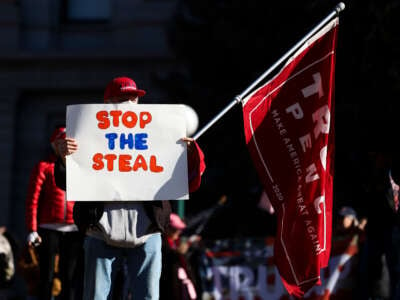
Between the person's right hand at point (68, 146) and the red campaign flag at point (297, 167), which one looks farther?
the red campaign flag at point (297, 167)

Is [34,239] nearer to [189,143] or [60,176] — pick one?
[60,176]

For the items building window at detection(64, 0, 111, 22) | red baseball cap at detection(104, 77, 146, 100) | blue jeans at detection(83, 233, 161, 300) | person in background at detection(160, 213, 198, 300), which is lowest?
blue jeans at detection(83, 233, 161, 300)

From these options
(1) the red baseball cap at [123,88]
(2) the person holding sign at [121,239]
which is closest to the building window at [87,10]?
(1) the red baseball cap at [123,88]

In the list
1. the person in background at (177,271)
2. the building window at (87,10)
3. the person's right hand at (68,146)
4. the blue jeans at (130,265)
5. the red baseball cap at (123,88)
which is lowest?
the blue jeans at (130,265)

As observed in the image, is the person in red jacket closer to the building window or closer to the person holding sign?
the person holding sign

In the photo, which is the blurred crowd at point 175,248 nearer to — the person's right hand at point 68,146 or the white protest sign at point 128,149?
the white protest sign at point 128,149

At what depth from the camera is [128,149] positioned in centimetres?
641

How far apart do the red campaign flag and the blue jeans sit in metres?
1.08

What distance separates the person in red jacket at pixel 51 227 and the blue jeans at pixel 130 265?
70.4 inches

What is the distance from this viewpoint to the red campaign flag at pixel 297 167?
22.6 feet

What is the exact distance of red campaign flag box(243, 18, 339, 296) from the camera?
6.89 meters

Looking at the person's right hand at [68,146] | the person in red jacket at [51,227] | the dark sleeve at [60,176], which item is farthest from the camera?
the person in red jacket at [51,227]

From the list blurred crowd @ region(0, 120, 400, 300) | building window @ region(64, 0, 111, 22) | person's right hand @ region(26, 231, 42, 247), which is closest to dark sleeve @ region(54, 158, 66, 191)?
blurred crowd @ region(0, 120, 400, 300)

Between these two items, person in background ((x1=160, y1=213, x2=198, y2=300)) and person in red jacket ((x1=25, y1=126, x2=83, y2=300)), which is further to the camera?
person in background ((x1=160, y1=213, x2=198, y2=300))
